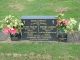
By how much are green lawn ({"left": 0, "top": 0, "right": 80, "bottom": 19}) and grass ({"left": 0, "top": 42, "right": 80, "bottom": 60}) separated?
5.72 meters

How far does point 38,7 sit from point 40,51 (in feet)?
28.3

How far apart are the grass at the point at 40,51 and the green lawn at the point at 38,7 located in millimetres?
5723

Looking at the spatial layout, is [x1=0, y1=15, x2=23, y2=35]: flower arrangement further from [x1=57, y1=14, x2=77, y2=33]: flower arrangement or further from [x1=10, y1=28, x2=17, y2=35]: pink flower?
[x1=57, y1=14, x2=77, y2=33]: flower arrangement

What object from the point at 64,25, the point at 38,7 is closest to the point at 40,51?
the point at 64,25

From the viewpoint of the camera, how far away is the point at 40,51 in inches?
476

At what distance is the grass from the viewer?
11.6m

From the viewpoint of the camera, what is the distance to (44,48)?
1230 cm

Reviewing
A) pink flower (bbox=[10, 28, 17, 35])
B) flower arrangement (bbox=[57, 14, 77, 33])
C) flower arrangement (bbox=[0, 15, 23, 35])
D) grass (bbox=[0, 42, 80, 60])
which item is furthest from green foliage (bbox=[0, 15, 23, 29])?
flower arrangement (bbox=[57, 14, 77, 33])

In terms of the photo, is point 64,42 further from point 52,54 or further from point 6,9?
point 6,9

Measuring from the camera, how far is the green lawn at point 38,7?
19.2 metres

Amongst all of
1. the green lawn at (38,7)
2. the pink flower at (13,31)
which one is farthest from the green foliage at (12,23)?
the green lawn at (38,7)

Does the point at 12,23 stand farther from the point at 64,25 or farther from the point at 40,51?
the point at 64,25

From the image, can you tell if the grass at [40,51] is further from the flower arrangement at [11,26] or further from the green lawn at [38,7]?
the green lawn at [38,7]

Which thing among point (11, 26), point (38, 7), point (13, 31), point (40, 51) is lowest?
point (40, 51)
